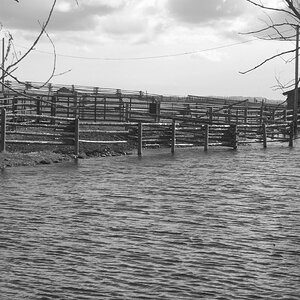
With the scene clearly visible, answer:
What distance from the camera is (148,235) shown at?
10.6 m

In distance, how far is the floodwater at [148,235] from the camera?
310 inches

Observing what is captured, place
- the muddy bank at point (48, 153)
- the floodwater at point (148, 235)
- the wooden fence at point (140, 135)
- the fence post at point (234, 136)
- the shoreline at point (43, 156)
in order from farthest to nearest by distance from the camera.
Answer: the fence post at point (234, 136), the wooden fence at point (140, 135), the muddy bank at point (48, 153), the shoreline at point (43, 156), the floodwater at point (148, 235)

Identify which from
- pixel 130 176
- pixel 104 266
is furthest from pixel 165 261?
pixel 130 176

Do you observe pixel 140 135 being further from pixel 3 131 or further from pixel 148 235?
pixel 148 235

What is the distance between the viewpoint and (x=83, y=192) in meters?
15.4

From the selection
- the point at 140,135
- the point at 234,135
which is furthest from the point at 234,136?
the point at 140,135

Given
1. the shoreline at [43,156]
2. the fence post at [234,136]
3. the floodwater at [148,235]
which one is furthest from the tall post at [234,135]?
the floodwater at [148,235]

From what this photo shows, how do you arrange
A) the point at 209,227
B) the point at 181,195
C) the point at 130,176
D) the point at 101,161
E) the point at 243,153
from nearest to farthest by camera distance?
the point at 209,227, the point at 181,195, the point at 130,176, the point at 101,161, the point at 243,153

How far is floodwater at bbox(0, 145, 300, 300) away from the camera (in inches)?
310

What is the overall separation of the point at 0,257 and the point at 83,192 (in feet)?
20.8

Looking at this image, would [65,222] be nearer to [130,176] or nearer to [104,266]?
[104,266]

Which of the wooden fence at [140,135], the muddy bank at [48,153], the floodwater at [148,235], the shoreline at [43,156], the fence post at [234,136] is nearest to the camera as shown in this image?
the floodwater at [148,235]

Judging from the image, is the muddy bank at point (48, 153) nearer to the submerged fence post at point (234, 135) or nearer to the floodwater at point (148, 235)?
the floodwater at point (148, 235)

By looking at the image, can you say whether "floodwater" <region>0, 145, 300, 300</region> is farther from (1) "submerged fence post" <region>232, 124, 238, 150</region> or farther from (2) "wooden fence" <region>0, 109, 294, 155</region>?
(1) "submerged fence post" <region>232, 124, 238, 150</region>
